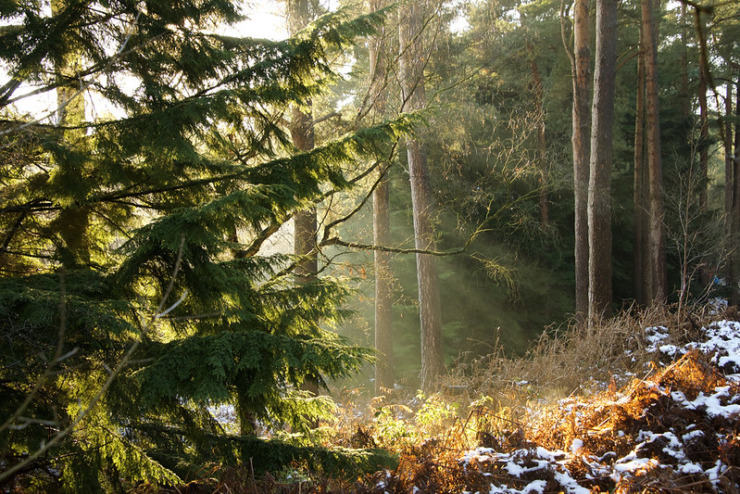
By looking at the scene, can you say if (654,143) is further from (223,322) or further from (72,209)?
(72,209)

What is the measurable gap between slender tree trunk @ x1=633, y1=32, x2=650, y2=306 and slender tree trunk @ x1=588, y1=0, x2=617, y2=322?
7.33 m

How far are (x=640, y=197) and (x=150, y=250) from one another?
18.4 m

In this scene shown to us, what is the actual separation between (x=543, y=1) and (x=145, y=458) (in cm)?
2036

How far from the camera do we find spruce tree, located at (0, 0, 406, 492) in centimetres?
339

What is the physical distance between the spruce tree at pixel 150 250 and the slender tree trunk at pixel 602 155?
299 inches

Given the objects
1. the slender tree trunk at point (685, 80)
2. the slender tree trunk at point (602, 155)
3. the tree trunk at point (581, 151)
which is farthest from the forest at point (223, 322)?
the slender tree trunk at point (685, 80)

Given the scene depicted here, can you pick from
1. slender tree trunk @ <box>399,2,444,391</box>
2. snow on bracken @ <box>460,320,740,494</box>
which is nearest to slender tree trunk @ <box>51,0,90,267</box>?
snow on bracken @ <box>460,320,740,494</box>

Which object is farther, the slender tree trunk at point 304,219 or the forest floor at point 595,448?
the slender tree trunk at point 304,219

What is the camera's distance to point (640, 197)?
18.1 meters

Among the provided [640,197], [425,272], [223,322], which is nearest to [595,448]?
[223,322]

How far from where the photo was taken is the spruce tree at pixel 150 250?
11.1 ft

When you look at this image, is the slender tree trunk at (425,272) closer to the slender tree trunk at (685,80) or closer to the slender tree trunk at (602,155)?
the slender tree trunk at (602,155)

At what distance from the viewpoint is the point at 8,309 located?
128 inches

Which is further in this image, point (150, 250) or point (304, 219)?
point (304, 219)
